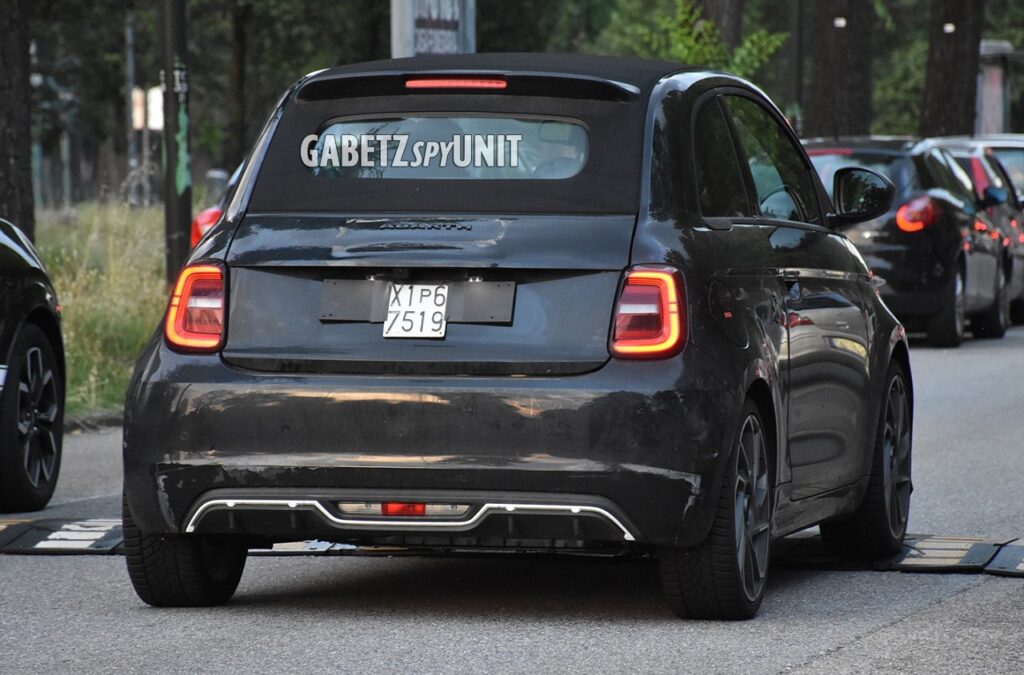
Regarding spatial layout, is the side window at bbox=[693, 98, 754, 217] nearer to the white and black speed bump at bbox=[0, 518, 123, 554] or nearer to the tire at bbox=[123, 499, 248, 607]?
the tire at bbox=[123, 499, 248, 607]

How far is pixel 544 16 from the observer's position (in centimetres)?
5566

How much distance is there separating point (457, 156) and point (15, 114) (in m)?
10.8

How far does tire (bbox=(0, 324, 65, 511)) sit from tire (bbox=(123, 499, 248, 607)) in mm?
2687

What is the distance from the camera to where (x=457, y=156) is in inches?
267

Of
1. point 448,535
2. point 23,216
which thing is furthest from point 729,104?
point 23,216

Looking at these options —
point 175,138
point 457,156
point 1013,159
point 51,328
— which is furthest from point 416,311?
point 1013,159

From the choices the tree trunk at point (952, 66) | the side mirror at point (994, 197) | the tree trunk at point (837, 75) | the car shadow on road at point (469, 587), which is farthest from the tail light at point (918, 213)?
the tree trunk at point (952, 66)

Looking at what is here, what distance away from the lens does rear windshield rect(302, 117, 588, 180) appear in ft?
22.1

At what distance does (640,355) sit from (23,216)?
38.2ft

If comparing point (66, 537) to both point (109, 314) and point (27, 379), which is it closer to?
point (27, 379)

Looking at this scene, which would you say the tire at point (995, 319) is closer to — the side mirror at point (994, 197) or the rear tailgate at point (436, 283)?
the side mirror at point (994, 197)

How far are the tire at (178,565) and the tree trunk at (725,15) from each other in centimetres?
2072

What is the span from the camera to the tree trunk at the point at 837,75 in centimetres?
3406

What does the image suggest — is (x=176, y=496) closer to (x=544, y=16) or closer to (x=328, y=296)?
(x=328, y=296)
